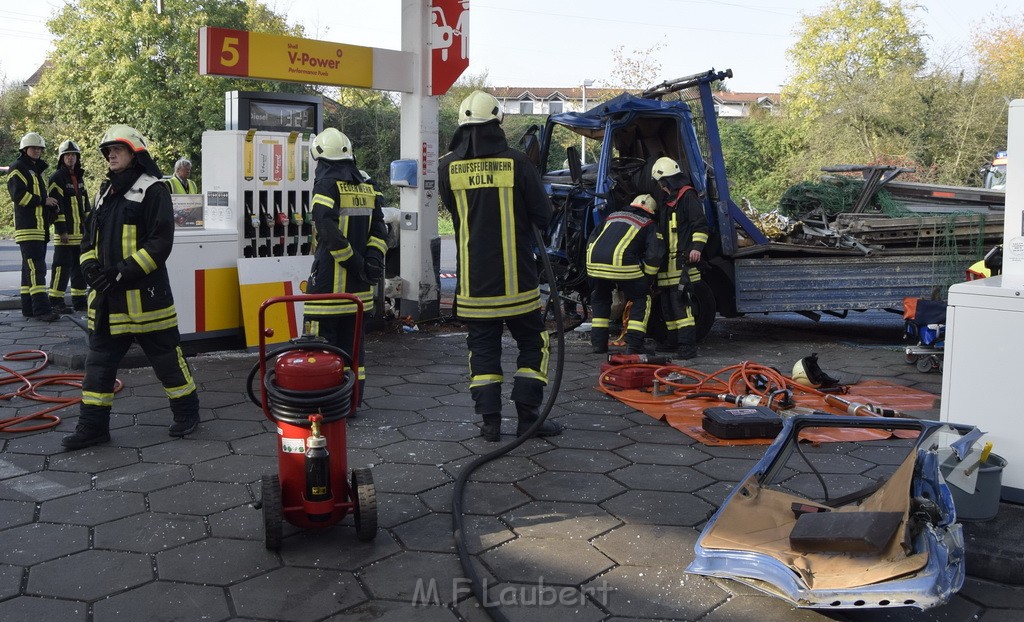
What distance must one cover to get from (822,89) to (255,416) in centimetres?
2924

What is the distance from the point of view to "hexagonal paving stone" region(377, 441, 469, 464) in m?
5.02

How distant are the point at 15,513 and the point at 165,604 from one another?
1.36m

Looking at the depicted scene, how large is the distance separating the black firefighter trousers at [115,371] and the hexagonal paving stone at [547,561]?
255cm

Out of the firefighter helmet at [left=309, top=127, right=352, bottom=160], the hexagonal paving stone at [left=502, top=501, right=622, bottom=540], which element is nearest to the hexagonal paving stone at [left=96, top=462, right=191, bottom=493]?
the hexagonal paving stone at [left=502, top=501, right=622, bottom=540]

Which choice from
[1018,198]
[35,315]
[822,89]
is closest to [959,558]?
[1018,198]

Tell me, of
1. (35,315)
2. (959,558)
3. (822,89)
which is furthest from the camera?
(822,89)

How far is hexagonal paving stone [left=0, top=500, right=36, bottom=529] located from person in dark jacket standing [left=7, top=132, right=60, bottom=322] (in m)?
5.94

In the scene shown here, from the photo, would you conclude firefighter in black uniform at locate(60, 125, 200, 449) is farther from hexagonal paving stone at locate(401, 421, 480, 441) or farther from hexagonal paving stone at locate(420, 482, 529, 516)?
hexagonal paving stone at locate(420, 482, 529, 516)

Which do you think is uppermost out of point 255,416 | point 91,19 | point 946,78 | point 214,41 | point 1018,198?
point 91,19

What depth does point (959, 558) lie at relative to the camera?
119 inches

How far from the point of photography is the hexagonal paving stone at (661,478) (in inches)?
183

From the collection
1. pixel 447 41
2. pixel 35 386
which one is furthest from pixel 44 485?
pixel 447 41

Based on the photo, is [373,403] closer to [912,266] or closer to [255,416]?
[255,416]

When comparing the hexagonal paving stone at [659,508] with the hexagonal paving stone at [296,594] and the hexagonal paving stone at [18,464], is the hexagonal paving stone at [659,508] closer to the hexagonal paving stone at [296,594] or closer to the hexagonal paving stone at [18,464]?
the hexagonal paving stone at [296,594]
